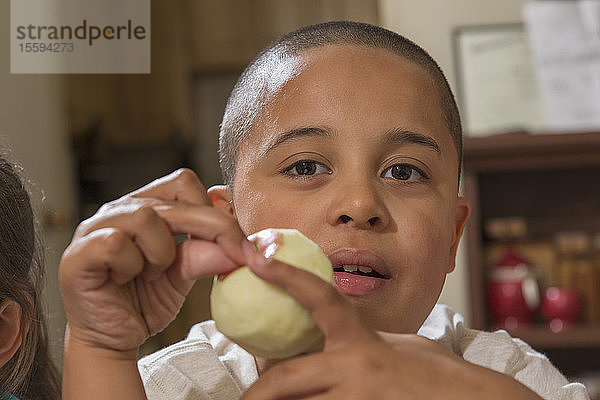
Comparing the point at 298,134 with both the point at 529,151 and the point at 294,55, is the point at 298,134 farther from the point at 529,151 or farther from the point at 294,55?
the point at 529,151

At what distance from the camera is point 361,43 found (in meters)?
0.77

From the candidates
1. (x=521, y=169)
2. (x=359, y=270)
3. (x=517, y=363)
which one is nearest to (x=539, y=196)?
(x=521, y=169)

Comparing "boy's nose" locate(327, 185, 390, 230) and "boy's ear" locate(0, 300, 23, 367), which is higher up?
"boy's nose" locate(327, 185, 390, 230)

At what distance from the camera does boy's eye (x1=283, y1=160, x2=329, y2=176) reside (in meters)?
0.70

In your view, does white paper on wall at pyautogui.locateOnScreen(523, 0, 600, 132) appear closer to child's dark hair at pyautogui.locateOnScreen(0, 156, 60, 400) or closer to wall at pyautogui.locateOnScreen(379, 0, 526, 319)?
wall at pyautogui.locateOnScreen(379, 0, 526, 319)

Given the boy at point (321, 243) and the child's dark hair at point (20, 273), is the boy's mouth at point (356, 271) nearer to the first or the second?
the boy at point (321, 243)

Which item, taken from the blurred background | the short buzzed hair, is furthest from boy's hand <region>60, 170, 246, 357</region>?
the blurred background

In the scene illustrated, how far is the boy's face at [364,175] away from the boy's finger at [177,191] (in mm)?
155

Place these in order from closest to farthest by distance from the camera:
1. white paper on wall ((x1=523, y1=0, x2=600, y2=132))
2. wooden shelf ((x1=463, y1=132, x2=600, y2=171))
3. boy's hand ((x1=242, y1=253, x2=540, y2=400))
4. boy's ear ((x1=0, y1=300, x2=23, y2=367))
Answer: boy's hand ((x1=242, y1=253, x2=540, y2=400))
boy's ear ((x1=0, y1=300, x2=23, y2=367))
wooden shelf ((x1=463, y1=132, x2=600, y2=171))
white paper on wall ((x1=523, y1=0, x2=600, y2=132))

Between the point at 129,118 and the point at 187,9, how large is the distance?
50cm

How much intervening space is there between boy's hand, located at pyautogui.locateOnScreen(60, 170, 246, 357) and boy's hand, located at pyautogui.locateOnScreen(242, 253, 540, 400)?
6 cm

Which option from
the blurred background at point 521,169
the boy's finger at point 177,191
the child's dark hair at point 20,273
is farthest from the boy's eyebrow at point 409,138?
the blurred background at point 521,169

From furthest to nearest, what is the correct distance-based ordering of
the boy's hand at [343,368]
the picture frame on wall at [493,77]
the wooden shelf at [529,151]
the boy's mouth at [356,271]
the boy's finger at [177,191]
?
1. the picture frame on wall at [493,77]
2. the wooden shelf at [529,151]
3. the boy's mouth at [356,271]
4. the boy's finger at [177,191]
5. the boy's hand at [343,368]

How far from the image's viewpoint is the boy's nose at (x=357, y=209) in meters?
0.65
